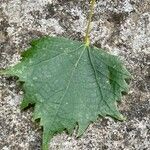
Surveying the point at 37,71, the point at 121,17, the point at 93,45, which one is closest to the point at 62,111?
the point at 37,71

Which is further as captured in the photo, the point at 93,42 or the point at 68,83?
the point at 93,42

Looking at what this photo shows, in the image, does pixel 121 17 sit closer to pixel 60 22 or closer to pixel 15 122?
pixel 60 22

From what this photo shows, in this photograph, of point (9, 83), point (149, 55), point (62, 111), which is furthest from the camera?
point (149, 55)

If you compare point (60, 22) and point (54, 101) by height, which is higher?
point (60, 22)
